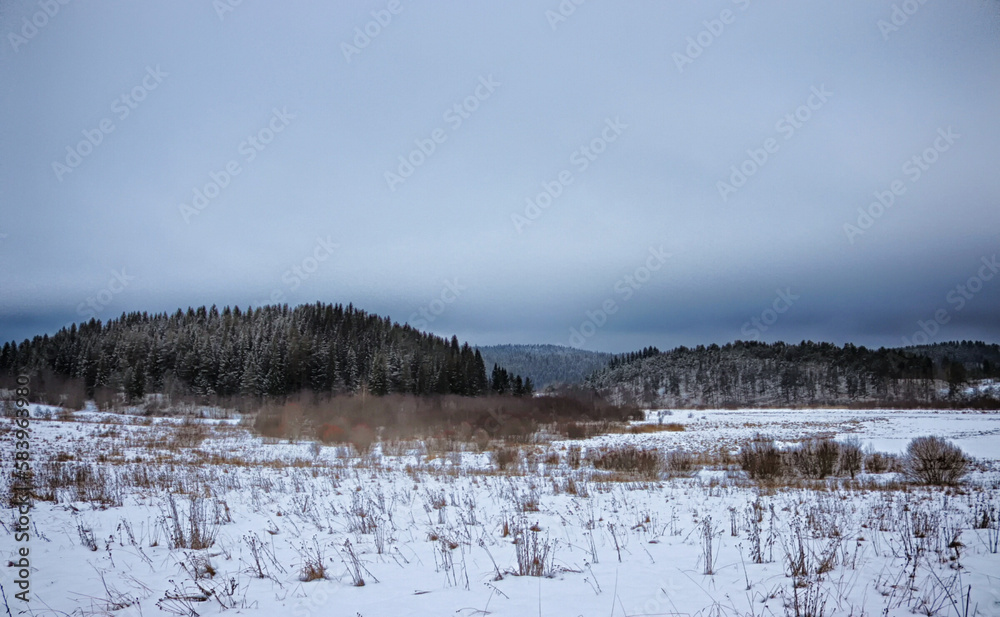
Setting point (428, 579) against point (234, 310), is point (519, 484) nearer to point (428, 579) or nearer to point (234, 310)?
point (428, 579)

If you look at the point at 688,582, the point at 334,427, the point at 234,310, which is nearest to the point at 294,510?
the point at 688,582

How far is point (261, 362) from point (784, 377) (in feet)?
475

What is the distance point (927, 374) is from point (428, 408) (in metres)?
148

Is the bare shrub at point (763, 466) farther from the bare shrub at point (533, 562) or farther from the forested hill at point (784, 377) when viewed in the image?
the forested hill at point (784, 377)

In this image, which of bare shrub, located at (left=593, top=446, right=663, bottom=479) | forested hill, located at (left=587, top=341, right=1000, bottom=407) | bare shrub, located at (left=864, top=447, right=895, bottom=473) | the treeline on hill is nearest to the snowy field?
bare shrub, located at (left=593, top=446, right=663, bottom=479)

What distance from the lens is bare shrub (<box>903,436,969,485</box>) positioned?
592 inches

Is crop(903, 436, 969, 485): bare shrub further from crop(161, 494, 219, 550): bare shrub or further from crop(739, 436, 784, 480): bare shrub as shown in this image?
crop(161, 494, 219, 550): bare shrub

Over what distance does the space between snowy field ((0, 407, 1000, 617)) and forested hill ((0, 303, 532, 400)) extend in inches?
2489

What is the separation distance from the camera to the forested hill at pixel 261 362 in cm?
7494

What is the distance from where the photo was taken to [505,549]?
759cm

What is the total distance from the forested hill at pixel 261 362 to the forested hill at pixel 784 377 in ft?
162

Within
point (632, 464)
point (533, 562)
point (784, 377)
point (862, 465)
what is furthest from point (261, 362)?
point (784, 377)

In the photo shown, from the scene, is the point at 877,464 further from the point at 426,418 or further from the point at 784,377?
the point at 784,377

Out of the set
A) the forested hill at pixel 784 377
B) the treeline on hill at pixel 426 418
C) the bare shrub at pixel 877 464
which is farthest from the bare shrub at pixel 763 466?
the forested hill at pixel 784 377
